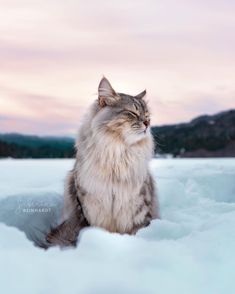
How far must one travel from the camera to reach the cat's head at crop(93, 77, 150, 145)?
3768 millimetres

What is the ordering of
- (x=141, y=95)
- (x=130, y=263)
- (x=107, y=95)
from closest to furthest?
(x=130, y=263) → (x=107, y=95) → (x=141, y=95)

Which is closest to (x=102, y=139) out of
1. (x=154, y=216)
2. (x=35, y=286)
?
(x=154, y=216)

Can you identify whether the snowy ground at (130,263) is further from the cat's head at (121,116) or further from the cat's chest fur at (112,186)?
the cat's head at (121,116)

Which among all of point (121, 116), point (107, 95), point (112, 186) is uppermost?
point (107, 95)

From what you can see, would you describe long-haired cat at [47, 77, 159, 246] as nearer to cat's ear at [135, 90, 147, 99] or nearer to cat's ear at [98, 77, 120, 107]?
cat's ear at [98, 77, 120, 107]

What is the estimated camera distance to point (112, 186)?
12.7 feet

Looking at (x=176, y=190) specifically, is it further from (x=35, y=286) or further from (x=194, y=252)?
(x=35, y=286)

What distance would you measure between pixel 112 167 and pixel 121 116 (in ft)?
1.43

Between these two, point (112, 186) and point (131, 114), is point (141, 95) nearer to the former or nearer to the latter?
point (131, 114)

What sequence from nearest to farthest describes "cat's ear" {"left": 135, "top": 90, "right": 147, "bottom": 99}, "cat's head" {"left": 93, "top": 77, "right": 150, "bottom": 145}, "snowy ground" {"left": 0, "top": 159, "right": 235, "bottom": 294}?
"snowy ground" {"left": 0, "top": 159, "right": 235, "bottom": 294} → "cat's head" {"left": 93, "top": 77, "right": 150, "bottom": 145} → "cat's ear" {"left": 135, "top": 90, "right": 147, "bottom": 99}

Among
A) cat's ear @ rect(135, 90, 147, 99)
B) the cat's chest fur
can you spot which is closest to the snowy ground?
the cat's chest fur

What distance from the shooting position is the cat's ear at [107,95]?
3.85m

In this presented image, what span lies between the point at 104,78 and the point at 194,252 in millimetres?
1645

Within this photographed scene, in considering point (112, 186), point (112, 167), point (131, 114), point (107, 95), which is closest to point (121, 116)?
point (131, 114)
